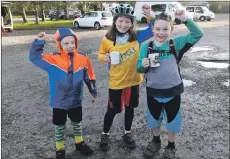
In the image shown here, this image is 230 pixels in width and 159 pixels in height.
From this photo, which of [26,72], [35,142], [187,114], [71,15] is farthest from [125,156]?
[71,15]

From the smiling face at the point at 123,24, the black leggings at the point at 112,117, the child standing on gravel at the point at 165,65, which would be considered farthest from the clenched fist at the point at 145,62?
the black leggings at the point at 112,117

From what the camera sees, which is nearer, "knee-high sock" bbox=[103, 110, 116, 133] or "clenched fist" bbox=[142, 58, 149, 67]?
"clenched fist" bbox=[142, 58, 149, 67]

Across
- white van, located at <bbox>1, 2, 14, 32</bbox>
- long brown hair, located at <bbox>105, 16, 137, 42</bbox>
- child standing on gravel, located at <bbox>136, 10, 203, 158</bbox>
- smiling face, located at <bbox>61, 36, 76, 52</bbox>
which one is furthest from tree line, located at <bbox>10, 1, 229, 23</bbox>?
child standing on gravel, located at <bbox>136, 10, 203, 158</bbox>

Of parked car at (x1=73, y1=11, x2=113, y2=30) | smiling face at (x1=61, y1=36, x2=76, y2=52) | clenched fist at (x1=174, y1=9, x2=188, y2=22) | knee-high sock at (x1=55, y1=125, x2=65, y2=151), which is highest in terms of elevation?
clenched fist at (x1=174, y1=9, x2=188, y2=22)

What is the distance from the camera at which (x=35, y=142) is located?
155 inches

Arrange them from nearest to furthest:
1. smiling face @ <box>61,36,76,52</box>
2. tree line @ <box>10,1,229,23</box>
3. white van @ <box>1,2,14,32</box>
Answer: smiling face @ <box>61,36,76,52</box> → white van @ <box>1,2,14,32</box> → tree line @ <box>10,1,229,23</box>

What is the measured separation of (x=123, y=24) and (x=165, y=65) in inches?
27.9

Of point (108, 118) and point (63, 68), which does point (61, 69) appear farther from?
point (108, 118)

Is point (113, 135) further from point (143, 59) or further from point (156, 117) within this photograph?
point (143, 59)

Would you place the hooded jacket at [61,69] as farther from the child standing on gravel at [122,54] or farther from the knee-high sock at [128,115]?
the knee-high sock at [128,115]

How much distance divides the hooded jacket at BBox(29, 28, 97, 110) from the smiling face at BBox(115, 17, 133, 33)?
55cm

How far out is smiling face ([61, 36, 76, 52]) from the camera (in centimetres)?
321

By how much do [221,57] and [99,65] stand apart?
13.3ft

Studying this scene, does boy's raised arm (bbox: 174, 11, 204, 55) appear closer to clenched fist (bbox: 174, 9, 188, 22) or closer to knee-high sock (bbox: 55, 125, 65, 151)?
clenched fist (bbox: 174, 9, 188, 22)
